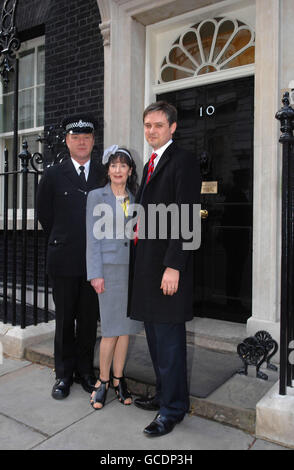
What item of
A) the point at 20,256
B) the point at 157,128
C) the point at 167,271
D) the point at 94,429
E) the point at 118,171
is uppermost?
the point at 157,128

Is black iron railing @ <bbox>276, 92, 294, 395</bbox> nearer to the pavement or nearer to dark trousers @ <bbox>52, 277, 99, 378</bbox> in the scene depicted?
the pavement

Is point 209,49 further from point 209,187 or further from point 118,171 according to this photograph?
point 118,171

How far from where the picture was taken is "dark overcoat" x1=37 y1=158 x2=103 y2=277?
10.2 feet

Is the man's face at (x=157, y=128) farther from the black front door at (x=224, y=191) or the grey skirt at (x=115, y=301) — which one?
the black front door at (x=224, y=191)

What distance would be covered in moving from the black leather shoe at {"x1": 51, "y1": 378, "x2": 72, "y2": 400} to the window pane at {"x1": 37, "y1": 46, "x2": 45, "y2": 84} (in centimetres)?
456

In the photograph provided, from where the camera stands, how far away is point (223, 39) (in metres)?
4.30

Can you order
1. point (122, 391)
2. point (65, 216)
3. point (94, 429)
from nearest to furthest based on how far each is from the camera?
point (94, 429) → point (122, 391) → point (65, 216)

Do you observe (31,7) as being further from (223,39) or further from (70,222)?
(70,222)

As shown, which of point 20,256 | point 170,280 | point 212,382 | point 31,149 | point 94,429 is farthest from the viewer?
point 31,149

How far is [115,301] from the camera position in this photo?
2.80 metres

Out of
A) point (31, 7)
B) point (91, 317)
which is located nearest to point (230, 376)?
point (91, 317)

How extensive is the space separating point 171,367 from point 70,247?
122 centimetres

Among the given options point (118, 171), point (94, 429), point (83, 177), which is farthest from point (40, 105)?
point (94, 429)

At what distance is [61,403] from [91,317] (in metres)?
0.68
